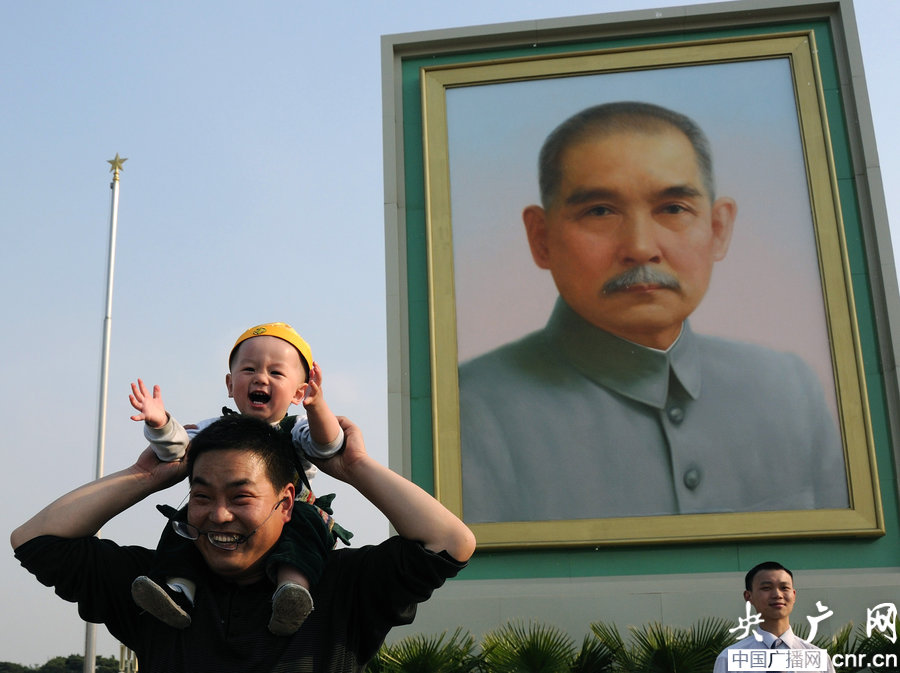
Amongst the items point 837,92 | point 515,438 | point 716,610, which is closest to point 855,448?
point 716,610

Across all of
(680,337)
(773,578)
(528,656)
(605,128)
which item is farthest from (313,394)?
(605,128)

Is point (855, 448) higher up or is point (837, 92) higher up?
point (837, 92)

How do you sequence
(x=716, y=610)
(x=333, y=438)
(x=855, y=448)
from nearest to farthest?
1. (x=333, y=438)
2. (x=716, y=610)
3. (x=855, y=448)

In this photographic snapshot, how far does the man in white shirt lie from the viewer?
16.8 ft

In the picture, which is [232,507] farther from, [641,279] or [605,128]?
[605,128]

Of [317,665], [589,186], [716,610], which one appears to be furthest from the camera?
[589,186]

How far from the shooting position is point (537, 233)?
31.0 ft

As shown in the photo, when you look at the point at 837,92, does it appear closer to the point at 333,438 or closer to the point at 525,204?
the point at 525,204

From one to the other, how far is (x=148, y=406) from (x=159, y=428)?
0.06 meters

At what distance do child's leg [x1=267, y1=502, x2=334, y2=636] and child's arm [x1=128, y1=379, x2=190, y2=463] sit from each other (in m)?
0.33

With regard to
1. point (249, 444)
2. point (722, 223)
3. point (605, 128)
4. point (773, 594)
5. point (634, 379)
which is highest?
point (605, 128)

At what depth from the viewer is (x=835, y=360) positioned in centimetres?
877

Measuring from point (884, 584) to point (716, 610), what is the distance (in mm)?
1406

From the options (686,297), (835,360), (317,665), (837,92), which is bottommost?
(317,665)
